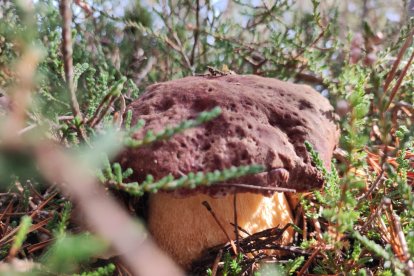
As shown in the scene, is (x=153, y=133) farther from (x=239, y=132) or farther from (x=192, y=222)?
(x=192, y=222)

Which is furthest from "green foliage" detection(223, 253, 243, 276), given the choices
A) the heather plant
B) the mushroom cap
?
the mushroom cap

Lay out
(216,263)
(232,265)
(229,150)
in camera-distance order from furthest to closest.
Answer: (216,263), (232,265), (229,150)

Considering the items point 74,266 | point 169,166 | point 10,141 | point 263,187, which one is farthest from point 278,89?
point 10,141

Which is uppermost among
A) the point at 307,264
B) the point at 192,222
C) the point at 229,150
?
the point at 229,150

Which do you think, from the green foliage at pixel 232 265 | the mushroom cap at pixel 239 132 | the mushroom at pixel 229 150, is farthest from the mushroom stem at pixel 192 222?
the mushroom cap at pixel 239 132

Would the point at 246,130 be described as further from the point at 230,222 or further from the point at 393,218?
the point at 393,218

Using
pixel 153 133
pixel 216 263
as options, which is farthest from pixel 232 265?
pixel 153 133

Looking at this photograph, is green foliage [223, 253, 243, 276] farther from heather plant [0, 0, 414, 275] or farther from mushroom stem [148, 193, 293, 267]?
mushroom stem [148, 193, 293, 267]

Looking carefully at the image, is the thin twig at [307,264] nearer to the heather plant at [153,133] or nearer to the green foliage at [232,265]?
the heather plant at [153,133]
